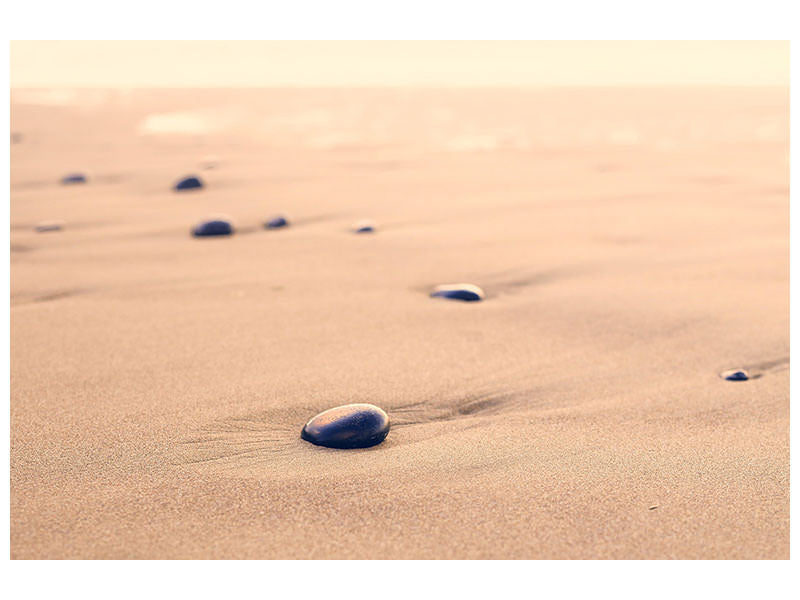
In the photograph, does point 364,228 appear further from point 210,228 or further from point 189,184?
point 189,184

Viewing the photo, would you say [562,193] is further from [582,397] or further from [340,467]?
[340,467]

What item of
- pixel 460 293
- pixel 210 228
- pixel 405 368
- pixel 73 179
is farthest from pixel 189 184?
pixel 405 368

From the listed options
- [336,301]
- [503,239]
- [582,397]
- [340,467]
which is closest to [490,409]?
[582,397]

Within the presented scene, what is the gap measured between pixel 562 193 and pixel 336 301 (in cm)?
222

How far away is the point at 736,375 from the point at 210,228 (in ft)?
6.93

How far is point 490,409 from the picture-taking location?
1851 mm

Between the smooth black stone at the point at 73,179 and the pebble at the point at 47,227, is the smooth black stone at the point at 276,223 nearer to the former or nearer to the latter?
the pebble at the point at 47,227

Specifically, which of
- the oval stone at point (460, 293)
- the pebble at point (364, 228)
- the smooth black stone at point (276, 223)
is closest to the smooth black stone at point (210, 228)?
the smooth black stone at point (276, 223)

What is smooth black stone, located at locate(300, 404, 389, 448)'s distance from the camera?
161cm

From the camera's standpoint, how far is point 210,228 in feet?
11.0

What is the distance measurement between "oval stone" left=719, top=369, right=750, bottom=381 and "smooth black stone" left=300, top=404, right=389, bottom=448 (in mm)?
878

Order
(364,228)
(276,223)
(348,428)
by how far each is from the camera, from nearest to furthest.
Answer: (348,428), (364,228), (276,223)

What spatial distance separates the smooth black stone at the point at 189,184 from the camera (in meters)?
4.43

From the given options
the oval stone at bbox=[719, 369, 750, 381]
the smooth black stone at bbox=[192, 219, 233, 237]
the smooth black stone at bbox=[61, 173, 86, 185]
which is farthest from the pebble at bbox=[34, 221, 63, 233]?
the oval stone at bbox=[719, 369, 750, 381]
